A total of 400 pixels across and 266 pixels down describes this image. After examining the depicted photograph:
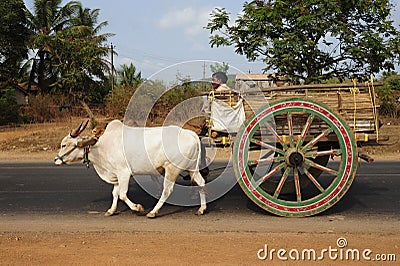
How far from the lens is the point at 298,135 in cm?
660

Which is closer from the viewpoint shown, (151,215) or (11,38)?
(151,215)

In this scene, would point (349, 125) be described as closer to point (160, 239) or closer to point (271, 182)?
point (271, 182)

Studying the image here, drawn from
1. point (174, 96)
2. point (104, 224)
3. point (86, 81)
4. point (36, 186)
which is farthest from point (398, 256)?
point (86, 81)

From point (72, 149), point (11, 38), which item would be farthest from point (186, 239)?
point (11, 38)

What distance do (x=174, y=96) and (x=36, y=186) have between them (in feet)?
11.1

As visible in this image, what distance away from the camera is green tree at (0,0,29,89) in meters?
25.6

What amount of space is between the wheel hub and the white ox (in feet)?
4.12

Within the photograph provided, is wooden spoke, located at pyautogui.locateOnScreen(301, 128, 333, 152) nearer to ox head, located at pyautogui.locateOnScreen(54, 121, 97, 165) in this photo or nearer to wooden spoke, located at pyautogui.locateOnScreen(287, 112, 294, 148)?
wooden spoke, located at pyautogui.locateOnScreen(287, 112, 294, 148)

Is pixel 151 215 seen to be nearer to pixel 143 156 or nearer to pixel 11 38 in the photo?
pixel 143 156

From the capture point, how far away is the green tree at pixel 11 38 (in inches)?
1009

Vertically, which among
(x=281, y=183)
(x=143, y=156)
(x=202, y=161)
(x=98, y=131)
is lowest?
(x=281, y=183)

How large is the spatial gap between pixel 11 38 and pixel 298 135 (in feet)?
83.5

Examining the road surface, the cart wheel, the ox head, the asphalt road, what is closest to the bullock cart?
the cart wheel

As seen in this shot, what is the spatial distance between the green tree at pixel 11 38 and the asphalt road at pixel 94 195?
16767 mm
